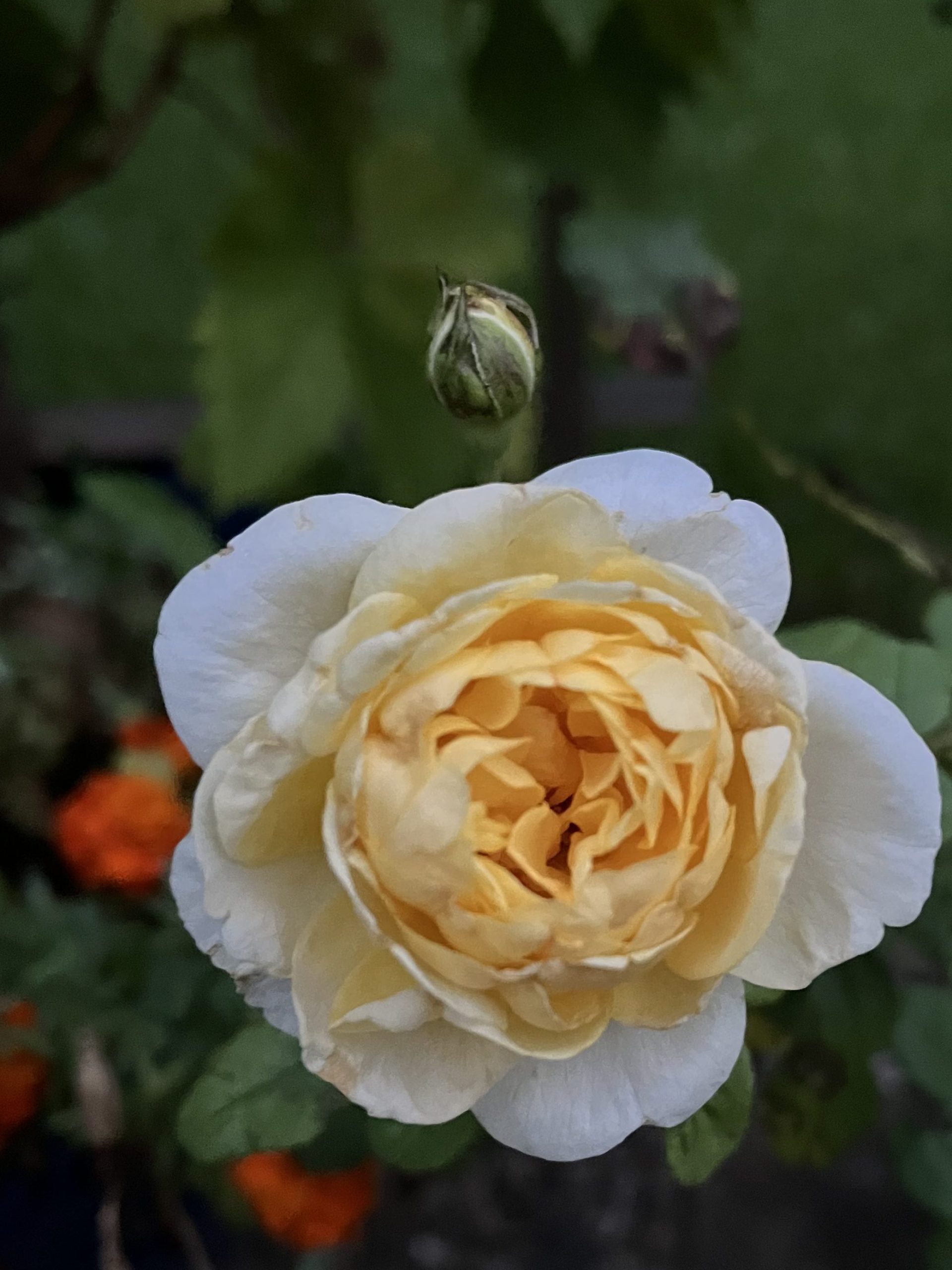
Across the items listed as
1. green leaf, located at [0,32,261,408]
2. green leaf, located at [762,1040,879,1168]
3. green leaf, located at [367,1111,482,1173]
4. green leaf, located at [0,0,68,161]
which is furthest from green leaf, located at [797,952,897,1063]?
green leaf, located at [0,32,261,408]

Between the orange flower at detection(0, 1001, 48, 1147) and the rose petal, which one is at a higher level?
the rose petal

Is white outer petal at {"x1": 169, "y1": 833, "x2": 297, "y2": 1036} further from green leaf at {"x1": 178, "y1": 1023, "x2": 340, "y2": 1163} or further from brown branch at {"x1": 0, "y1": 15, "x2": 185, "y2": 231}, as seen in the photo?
brown branch at {"x1": 0, "y1": 15, "x2": 185, "y2": 231}

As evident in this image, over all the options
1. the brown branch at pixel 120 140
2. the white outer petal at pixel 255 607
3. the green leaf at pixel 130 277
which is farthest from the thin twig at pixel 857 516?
the green leaf at pixel 130 277

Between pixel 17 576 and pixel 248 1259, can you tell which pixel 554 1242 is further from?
pixel 17 576

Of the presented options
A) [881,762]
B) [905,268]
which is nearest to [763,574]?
[881,762]

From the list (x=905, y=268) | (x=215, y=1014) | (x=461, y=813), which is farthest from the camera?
(x=905, y=268)

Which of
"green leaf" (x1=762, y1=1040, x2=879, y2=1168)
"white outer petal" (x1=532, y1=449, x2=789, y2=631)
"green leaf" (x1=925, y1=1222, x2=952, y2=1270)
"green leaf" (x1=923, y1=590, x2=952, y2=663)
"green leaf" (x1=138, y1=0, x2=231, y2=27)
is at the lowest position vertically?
"green leaf" (x1=925, y1=1222, x2=952, y2=1270)
